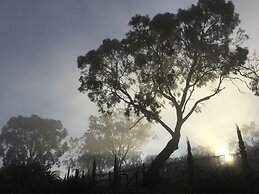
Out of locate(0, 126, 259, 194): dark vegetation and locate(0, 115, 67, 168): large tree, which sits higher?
locate(0, 115, 67, 168): large tree

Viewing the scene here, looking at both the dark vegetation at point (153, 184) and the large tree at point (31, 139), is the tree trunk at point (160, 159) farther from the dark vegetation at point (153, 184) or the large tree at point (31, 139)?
the large tree at point (31, 139)

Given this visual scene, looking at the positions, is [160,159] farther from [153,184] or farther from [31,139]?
[31,139]

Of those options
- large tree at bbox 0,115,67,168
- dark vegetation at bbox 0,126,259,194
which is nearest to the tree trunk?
dark vegetation at bbox 0,126,259,194

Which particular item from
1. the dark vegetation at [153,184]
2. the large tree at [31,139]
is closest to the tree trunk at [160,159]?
the dark vegetation at [153,184]

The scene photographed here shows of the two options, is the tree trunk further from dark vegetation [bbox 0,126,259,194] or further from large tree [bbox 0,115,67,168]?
large tree [bbox 0,115,67,168]

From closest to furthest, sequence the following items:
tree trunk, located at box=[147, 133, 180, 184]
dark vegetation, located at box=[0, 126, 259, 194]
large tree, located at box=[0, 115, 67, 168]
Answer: dark vegetation, located at box=[0, 126, 259, 194] < tree trunk, located at box=[147, 133, 180, 184] < large tree, located at box=[0, 115, 67, 168]

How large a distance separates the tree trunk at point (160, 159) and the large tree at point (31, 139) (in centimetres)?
3668

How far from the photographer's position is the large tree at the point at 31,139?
57862mm

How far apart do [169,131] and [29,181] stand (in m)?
12.4

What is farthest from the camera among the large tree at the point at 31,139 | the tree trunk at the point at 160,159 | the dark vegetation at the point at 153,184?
the large tree at the point at 31,139

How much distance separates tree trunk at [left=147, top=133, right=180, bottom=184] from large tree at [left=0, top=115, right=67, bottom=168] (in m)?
36.7

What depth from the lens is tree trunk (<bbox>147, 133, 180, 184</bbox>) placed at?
24284 mm

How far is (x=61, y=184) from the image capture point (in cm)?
1742

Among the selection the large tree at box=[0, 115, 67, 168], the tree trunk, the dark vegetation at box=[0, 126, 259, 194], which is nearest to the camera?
the dark vegetation at box=[0, 126, 259, 194]
